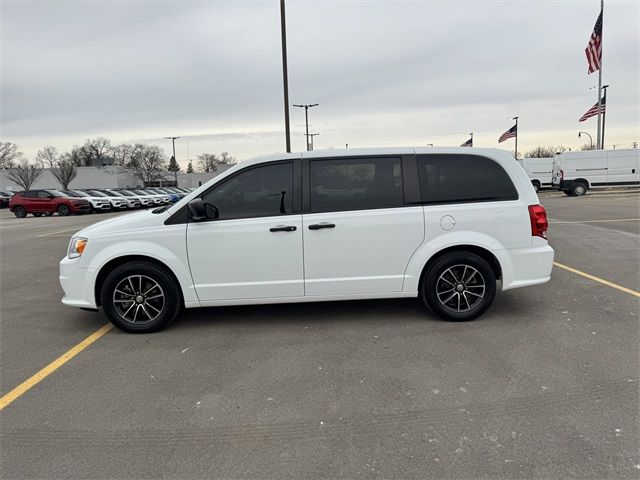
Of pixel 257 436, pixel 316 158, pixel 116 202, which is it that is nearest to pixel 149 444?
pixel 257 436

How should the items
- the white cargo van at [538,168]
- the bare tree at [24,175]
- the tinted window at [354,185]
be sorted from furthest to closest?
the bare tree at [24,175]
the white cargo van at [538,168]
the tinted window at [354,185]

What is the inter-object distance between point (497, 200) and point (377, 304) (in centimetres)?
185

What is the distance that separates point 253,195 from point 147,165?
95637 mm

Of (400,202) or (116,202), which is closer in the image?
(400,202)

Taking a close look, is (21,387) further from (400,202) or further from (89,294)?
(400,202)

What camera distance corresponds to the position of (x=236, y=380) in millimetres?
3734

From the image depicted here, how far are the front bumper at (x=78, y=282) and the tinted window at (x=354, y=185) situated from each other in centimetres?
242

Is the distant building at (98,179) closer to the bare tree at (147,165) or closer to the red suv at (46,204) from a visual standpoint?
the bare tree at (147,165)

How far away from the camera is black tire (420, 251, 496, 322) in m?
4.86

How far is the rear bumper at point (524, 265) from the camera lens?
4.91 m

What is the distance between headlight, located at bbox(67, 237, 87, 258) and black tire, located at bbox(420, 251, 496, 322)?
3571 mm

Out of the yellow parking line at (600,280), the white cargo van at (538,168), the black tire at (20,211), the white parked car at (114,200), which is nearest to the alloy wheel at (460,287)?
the yellow parking line at (600,280)

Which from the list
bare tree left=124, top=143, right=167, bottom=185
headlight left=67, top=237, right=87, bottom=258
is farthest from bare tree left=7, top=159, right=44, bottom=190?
headlight left=67, top=237, right=87, bottom=258

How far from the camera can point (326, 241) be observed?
4727 mm
